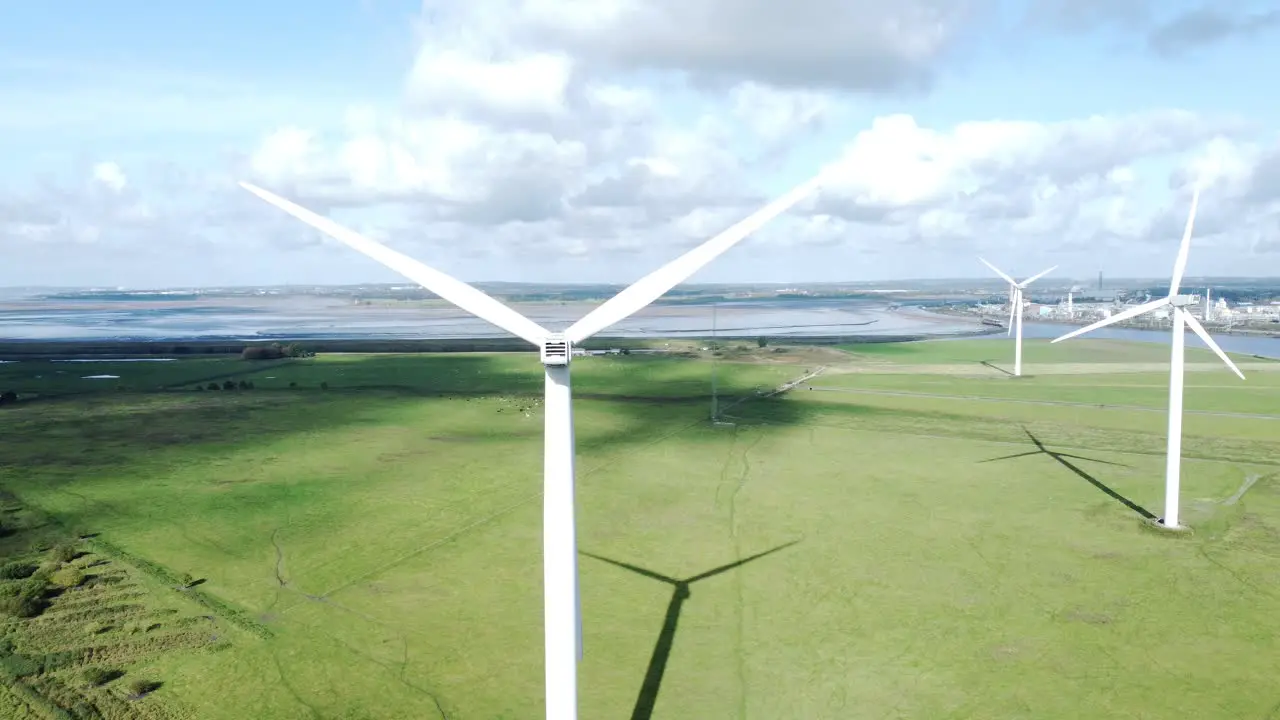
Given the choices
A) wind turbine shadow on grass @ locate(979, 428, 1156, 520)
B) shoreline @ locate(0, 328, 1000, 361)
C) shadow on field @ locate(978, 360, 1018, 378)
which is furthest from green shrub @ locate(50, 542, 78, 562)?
shoreline @ locate(0, 328, 1000, 361)

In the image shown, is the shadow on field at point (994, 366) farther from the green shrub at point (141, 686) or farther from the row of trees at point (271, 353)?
the row of trees at point (271, 353)

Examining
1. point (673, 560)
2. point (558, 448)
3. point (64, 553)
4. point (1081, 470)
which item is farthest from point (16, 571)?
point (1081, 470)

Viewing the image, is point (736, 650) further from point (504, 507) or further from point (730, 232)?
point (504, 507)

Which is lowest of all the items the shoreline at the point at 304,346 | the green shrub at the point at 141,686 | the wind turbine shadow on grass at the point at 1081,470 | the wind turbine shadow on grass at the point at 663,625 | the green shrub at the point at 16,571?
the wind turbine shadow on grass at the point at 663,625

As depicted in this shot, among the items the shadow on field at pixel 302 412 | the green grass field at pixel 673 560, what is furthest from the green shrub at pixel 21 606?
the shadow on field at pixel 302 412

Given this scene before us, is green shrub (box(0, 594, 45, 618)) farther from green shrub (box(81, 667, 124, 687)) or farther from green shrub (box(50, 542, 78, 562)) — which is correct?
green shrub (box(81, 667, 124, 687))

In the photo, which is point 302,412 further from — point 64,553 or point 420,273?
point 420,273
